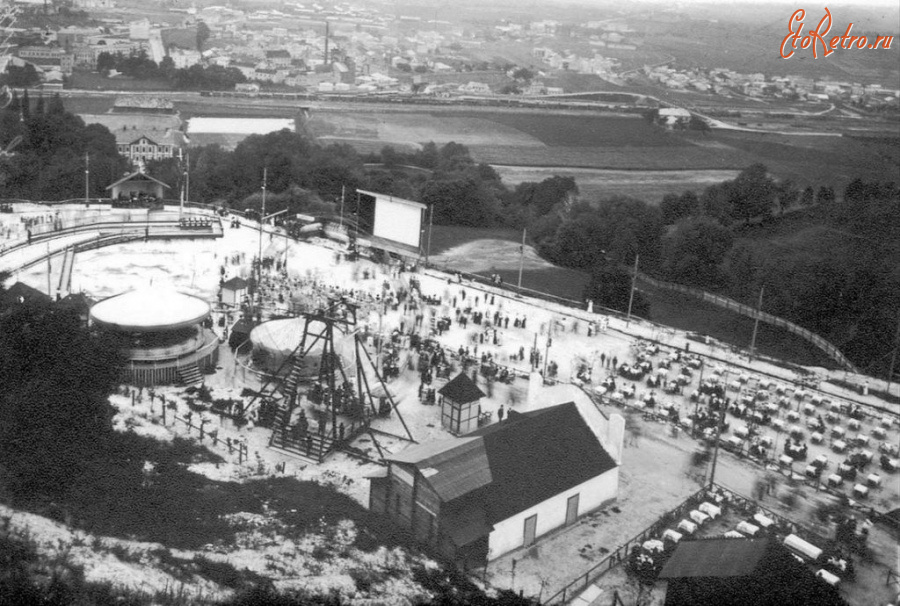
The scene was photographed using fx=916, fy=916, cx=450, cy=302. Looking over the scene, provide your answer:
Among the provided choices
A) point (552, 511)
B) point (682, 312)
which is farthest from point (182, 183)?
point (552, 511)

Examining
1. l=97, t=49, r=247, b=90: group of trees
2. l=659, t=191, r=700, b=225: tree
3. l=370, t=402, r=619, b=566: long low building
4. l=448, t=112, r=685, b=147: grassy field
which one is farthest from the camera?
l=448, t=112, r=685, b=147: grassy field

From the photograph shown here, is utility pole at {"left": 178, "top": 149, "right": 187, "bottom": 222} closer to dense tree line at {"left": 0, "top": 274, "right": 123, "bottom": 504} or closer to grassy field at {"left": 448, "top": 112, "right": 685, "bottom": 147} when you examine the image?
dense tree line at {"left": 0, "top": 274, "right": 123, "bottom": 504}

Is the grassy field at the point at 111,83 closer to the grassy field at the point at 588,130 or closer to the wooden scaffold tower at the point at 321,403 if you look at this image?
the grassy field at the point at 588,130

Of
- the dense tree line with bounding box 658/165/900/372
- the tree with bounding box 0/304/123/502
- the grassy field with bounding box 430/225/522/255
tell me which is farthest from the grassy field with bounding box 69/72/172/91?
the tree with bounding box 0/304/123/502

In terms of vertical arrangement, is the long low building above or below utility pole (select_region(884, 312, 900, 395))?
above

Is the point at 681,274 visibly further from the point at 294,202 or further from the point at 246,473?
the point at 246,473

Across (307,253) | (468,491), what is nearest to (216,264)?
(307,253)
